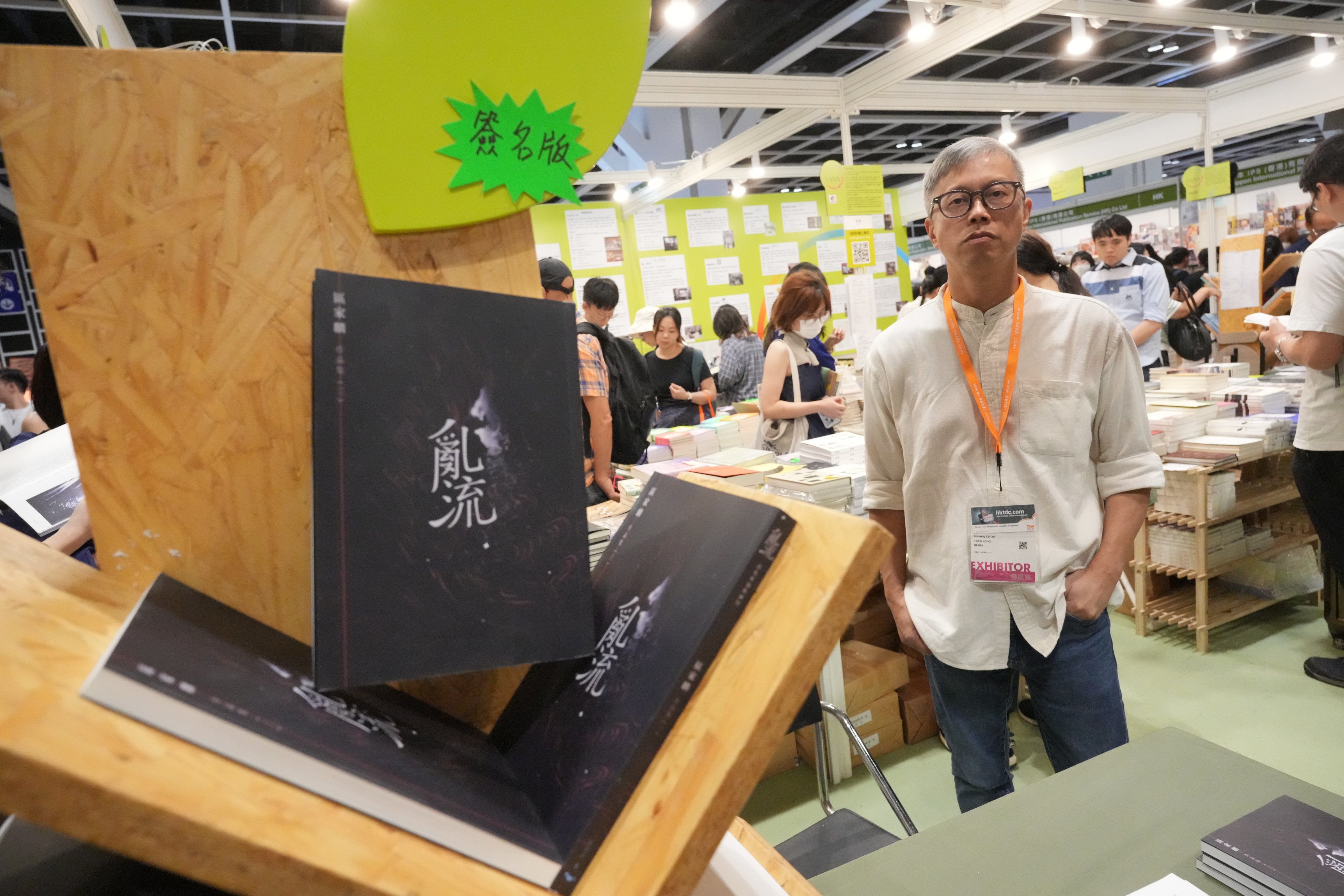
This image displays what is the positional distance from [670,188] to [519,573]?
8.73 meters

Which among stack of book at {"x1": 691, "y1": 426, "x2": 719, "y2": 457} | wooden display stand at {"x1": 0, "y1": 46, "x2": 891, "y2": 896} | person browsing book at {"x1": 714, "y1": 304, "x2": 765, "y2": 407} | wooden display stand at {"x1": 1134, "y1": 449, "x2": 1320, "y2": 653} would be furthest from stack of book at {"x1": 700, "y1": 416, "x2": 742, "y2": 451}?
wooden display stand at {"x1": 0, "y1": 46, "x2": 891, "y2": 896}

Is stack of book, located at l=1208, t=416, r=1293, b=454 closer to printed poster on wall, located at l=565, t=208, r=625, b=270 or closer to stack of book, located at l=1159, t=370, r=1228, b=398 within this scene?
stack of book, located at l=1159, t=370, r=1228, b=398

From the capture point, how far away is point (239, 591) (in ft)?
2.33

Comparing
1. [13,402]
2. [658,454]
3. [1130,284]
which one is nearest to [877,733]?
[658,454]

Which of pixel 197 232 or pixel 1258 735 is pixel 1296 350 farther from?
pixel 197 232

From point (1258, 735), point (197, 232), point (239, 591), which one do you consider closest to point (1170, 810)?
point (239, 591)

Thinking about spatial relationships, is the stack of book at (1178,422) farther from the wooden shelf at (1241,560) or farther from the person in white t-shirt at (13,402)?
the person in white t-shirt at (13,402)

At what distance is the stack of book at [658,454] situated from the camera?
395 cm

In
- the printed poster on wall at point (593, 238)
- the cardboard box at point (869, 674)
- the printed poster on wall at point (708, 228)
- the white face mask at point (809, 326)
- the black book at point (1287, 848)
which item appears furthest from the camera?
the printed poster on wall at point (708, 228)

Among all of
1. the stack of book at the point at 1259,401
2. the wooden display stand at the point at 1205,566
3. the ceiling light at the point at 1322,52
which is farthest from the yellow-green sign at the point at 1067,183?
the wooden display stand at the point at 1205,566

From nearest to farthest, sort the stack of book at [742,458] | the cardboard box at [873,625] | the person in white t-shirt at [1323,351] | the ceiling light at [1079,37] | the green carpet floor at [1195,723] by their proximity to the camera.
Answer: the person in white t-shirt at [1323,351] → the green carpet floor at [1195,723] → the stack of book at [742,458] → the cardboard box at [873,625] → the ceiling light at [1079,37]

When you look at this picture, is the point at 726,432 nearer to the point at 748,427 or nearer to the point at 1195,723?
the point at 748,427

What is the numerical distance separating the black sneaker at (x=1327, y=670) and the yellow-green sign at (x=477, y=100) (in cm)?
370

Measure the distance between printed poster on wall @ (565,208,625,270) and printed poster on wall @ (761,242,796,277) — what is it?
5.85 ft
